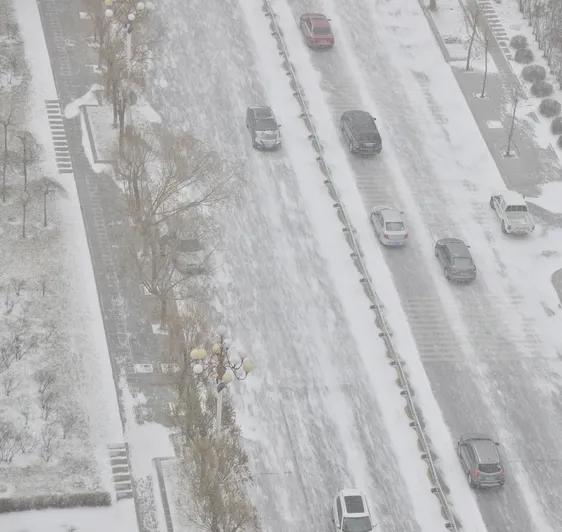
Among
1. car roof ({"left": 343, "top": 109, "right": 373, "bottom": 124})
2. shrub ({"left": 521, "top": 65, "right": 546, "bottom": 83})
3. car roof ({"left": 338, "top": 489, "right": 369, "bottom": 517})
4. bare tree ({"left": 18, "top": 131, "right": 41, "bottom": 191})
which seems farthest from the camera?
shrub ({"left": 521, "top": 65, "right": 546, "bottom": 83})

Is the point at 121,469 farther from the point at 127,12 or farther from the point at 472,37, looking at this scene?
the point at 472,37

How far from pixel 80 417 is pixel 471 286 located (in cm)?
2422

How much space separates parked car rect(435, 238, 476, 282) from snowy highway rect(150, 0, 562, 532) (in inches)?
28.3

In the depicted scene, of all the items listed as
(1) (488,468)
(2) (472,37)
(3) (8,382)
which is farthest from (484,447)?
(2) (472,37)

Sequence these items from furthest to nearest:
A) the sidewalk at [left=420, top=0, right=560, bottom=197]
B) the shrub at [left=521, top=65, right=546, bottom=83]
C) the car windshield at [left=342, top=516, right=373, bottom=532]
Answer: the shrub at [left=521, top=65, right=546, bottom=83]
the sidewalk at [left=420, top=0, right=560, bottom=197]
the car windshield at [left=342, top=516, right=373, bottom=532]

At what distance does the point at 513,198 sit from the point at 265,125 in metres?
15.7

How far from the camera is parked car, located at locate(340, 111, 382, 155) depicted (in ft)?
324

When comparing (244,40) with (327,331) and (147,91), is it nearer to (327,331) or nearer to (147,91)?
(147,91)

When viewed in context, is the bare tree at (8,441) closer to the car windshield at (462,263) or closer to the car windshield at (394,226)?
the car windshield at (394,226)

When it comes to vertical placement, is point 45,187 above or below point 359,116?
above

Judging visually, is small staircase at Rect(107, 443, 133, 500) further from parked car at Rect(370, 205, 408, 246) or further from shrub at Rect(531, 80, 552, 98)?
shrub at Rect(531, 80, 552, 98)

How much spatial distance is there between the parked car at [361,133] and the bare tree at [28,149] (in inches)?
736

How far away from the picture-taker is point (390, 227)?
92.4 metres

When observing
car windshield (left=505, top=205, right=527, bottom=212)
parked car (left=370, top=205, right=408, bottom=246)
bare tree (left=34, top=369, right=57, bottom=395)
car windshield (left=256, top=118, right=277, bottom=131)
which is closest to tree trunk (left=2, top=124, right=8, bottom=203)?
car windshield (left=256, top=118, right=277, bottom=131)
